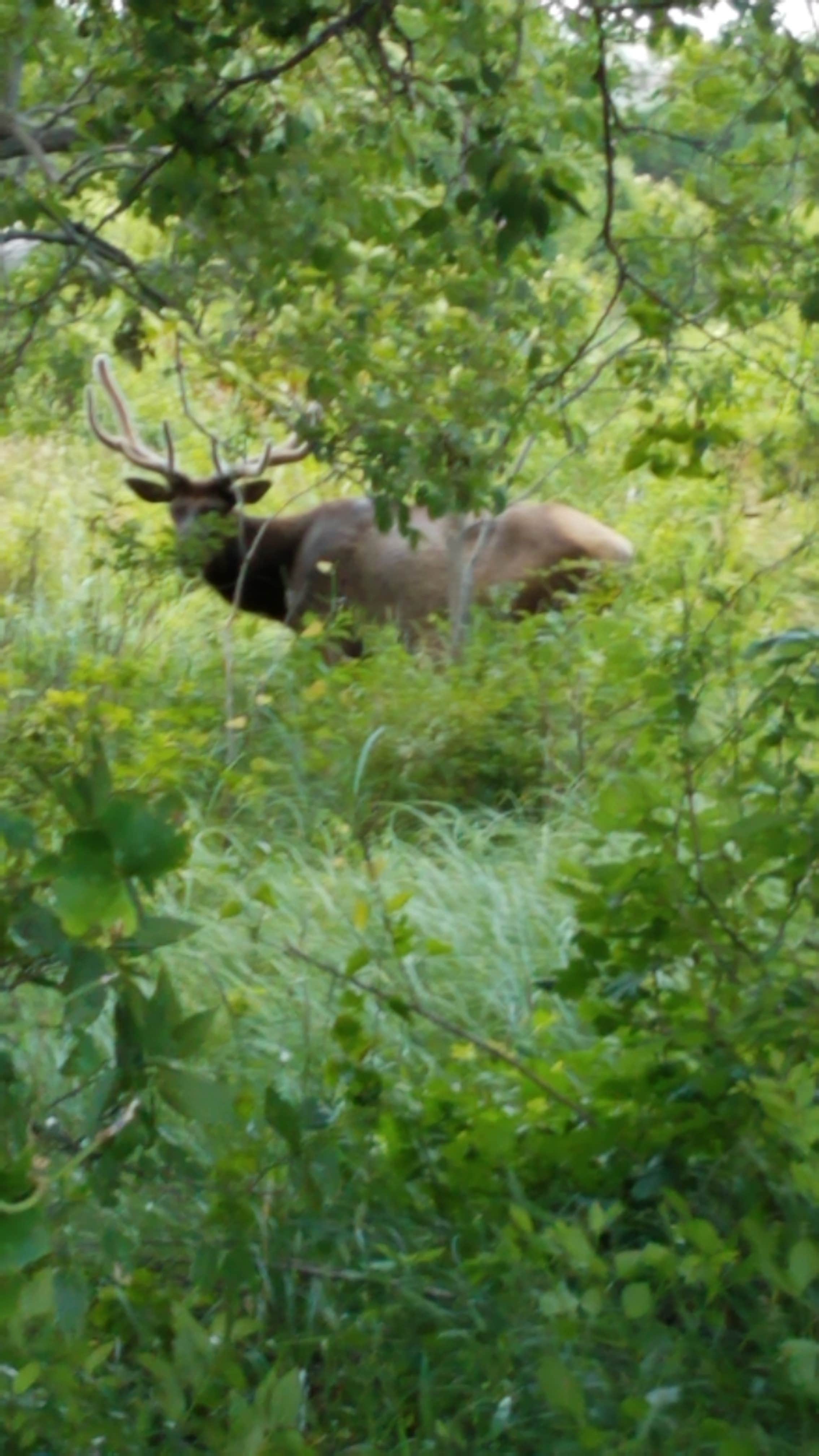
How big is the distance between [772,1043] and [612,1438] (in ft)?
1.93

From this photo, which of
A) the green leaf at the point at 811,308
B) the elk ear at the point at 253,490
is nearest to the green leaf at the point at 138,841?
the green leaf at the point at 811,308

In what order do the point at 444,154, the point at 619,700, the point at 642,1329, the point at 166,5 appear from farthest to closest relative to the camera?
the point at 619,700
the point at 444,154
the point at 166,5
the point at 642,1329

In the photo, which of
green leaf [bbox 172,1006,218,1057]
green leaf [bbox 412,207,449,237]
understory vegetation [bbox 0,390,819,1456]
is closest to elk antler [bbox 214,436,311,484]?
understory vegetation [bbox 0,390,819,1456]

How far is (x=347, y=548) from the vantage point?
353 inches

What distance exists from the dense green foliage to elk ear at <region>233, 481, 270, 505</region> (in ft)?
7.82

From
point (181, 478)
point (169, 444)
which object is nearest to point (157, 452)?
point (181, 478)

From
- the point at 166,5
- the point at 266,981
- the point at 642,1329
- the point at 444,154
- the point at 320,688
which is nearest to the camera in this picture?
the point at 642,1329

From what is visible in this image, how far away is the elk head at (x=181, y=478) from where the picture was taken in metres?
8.20

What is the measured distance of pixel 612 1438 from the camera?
8.39 feet

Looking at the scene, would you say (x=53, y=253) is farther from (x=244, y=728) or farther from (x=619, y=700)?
(x=619, y=700)

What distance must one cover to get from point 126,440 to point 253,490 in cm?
80

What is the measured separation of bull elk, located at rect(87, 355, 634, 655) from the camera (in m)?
8.09

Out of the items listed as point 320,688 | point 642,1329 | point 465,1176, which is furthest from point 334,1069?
point 320,688

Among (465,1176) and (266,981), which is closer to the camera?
(465,1176)
